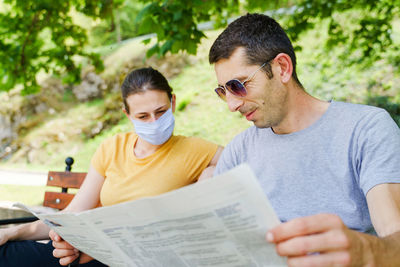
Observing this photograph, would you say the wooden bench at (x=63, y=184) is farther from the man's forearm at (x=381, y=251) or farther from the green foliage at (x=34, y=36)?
the man's forearm at (x=381, y=251)

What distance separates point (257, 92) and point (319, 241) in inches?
37.1

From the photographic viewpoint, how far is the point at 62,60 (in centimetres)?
482

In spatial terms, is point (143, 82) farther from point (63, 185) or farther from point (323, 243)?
point (323, 243)

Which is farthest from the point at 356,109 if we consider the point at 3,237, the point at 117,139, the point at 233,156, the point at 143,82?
the point at 3,237

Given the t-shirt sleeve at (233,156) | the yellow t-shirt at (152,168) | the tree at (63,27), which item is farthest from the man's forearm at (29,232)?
the tree at (63,27)

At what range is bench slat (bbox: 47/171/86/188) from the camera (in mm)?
3135

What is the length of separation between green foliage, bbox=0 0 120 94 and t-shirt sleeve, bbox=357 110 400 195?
3654mm

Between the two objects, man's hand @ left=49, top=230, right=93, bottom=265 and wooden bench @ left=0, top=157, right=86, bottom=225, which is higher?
man's hand @ left=49, top=230, right=93, bottom=265

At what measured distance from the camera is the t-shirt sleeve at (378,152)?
1284 millimetres

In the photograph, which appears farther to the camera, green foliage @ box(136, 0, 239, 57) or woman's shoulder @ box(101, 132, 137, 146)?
green foliage @ box(136, 0, 239, 57)

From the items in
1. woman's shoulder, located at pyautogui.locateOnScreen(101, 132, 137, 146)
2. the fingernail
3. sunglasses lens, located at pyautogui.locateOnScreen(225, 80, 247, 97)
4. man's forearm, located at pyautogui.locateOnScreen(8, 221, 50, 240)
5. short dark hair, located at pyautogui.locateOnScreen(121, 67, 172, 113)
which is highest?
sunglasses lens, located at pyautogui.locateOnScreen(225, 80, 247, 97)

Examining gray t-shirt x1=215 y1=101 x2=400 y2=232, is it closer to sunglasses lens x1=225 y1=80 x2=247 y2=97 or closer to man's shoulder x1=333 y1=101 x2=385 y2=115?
man's shoulder x1=333 y1=101 x2=385 y2=115

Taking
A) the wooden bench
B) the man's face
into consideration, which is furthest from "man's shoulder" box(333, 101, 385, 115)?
the wooden bench

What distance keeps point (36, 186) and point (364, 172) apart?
829 centimetres
